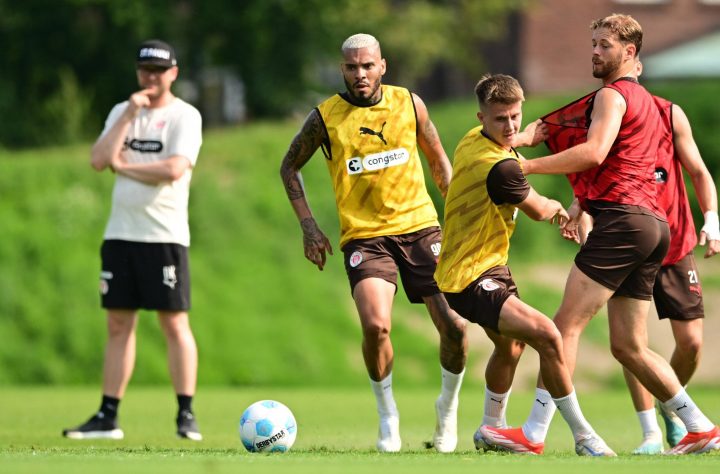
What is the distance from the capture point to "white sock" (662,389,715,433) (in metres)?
8.29

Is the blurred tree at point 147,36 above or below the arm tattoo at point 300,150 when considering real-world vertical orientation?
above

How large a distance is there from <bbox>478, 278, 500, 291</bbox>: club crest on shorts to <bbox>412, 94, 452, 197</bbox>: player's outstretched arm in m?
1.34

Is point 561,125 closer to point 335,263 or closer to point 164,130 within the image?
point 164,130

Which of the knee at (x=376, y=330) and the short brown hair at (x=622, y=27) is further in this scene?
the knee at (x=376, y=330)

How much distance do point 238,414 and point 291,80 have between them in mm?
15617

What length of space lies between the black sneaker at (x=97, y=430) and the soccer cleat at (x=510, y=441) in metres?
3.09

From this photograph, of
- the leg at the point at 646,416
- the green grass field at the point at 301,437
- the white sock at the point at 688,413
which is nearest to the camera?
the green grass field at the point at 301,437

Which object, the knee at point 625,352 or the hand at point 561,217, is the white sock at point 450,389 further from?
the hand at point 561,217

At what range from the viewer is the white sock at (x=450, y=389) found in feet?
30.2

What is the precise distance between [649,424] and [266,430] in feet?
8.27

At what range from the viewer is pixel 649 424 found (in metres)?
9.13

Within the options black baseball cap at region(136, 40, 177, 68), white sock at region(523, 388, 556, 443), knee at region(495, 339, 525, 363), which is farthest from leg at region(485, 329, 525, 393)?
black baseball cap at region(136, 40, 177, 68)

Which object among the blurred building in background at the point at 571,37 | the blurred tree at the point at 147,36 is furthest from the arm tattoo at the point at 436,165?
the blurred building in background at the point at 571,37

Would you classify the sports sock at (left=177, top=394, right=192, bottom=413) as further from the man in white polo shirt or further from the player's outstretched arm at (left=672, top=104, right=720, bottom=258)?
the player's outstretched arm at (left=672, top=104, right=720, bottom=258)
